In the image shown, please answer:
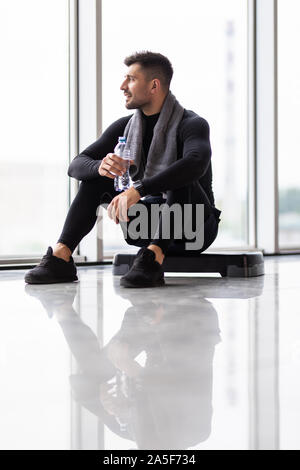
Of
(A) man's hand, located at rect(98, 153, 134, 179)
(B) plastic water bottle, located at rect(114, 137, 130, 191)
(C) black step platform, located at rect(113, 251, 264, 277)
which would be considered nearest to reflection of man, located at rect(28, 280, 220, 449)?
(A) man's hand, located at rect(98, 153, 134, 179)

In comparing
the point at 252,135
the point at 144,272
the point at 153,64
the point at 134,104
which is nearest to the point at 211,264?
the point at 144,272

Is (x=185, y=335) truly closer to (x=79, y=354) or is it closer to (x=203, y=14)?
(x=79, y=354)

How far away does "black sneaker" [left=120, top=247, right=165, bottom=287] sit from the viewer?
6.61 feet

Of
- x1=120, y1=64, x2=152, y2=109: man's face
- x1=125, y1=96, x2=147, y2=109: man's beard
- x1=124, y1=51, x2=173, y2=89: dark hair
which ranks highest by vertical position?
x1=124, y1=51, x2=173, y2=89: dark hair

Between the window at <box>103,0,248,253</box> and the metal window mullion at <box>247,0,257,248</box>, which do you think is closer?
the window at <box>103,0,248,253</box>

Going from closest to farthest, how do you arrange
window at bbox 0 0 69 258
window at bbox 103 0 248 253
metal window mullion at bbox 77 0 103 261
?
window at bbox 0 0 69 258
metal window mullion at bbox 77 0 103 261
window at bbox 103 0 248 253

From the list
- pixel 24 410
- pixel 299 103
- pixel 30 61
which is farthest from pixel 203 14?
pixel 24 410

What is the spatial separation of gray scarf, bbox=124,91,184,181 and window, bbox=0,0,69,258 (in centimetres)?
81

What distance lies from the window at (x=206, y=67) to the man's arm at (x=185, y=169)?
1091mm

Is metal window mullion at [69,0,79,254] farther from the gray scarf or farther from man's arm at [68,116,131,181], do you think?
the gray scarf

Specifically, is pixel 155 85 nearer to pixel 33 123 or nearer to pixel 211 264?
pixel 211 264

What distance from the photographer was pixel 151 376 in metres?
0.88

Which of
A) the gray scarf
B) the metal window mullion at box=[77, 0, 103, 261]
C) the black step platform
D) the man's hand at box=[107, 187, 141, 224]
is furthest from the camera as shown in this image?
the metal window mullion at box=[77, 0, 103, 261]

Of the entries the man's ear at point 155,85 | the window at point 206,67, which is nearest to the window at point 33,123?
the window at point 206,67
